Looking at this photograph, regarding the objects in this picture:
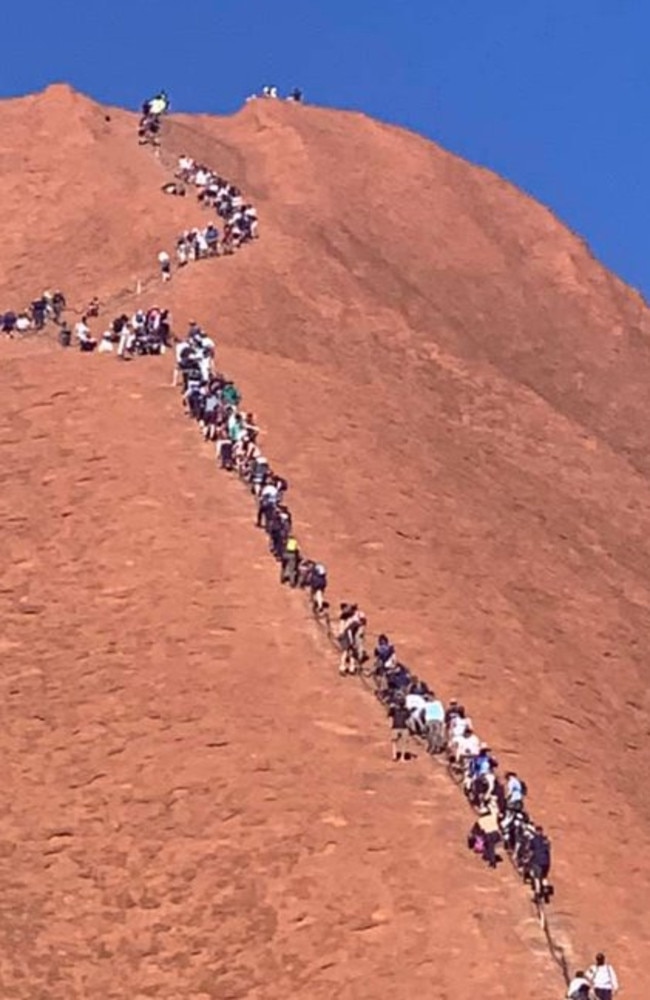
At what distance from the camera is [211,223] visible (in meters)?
77.8

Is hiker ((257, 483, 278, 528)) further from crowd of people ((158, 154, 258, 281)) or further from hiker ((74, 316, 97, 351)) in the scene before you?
crowd of people ((158, 154, 258, 281))

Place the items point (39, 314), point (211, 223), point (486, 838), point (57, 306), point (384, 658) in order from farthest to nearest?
point (211, 223) < point (57, 306) < point (39, 314) < point (384, 658) < point (486, 838)

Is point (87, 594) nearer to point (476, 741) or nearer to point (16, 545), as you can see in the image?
point (16, 545)

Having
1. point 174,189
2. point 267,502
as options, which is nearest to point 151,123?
point 174,189

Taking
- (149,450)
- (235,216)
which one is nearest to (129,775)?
(149,450)

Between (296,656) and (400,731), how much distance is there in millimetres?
3326

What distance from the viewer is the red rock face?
111 feet

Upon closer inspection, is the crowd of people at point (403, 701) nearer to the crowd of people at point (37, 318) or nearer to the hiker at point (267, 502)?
the hiker at point (267, 502)

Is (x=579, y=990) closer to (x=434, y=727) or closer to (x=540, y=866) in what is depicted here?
(x=540, y=866)

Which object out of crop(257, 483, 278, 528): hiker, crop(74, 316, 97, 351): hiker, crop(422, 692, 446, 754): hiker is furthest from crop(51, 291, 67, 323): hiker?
crop(422, 692, 446, 754): hiker

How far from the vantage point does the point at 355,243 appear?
286ft

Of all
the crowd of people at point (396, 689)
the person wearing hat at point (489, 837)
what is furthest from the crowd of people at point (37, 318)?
the person wearing hat at point (489, 837)

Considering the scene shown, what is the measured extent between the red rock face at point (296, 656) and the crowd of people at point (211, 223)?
1.35m

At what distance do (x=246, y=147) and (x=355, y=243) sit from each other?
41.2ft
